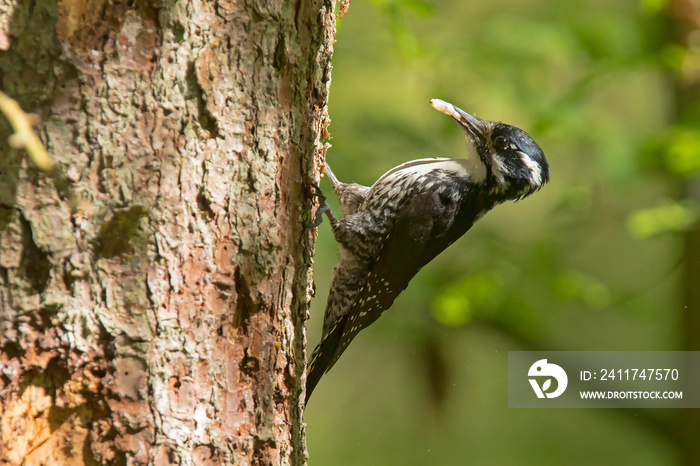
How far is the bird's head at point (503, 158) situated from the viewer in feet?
8.93

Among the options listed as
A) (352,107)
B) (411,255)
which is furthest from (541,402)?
(411,255)

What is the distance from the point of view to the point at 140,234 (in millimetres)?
1288

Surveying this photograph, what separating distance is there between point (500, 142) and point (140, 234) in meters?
1.88

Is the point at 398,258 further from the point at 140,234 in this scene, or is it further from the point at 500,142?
the point at 140,234

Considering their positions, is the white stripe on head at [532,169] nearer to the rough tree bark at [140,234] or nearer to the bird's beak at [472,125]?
the bird's beak at [472,125]

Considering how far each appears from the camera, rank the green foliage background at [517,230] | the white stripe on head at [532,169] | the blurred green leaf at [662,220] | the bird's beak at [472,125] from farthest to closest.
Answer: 1. the green foliage background at [517,230]
2. the blurred green leaf at [662,220]
3. the bird's beak at [472,125]
4. the white stripe on head at [532,169]

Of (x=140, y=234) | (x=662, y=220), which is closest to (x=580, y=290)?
(x=662, y=220)

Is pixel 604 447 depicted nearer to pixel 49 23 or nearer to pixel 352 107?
pixel 352 107

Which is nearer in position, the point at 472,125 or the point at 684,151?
the point at 472,125

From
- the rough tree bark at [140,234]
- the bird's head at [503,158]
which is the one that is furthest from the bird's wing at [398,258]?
the rough tree bark at [140,234]

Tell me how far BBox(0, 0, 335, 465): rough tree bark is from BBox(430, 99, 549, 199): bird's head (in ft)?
4.77

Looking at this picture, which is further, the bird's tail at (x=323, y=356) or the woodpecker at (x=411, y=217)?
the woodpecker at (x=411, y=217)

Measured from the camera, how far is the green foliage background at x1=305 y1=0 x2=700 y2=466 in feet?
12.6

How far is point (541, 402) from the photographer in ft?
18.7
